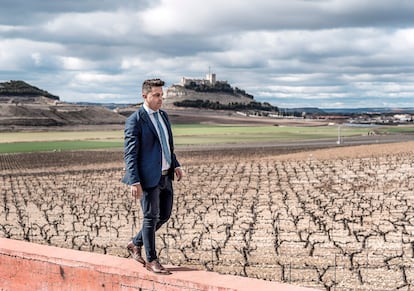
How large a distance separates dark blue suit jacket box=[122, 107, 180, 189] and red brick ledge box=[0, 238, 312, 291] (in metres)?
0.79

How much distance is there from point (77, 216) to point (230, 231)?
4.51m

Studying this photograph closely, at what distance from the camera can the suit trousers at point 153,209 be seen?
563 cm

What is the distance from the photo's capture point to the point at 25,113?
3730 inches

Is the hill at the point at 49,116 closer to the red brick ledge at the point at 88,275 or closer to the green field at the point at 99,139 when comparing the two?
the green field at the point at 99,139

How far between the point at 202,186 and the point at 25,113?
79107 mm

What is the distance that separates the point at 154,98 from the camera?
5641 millimetres

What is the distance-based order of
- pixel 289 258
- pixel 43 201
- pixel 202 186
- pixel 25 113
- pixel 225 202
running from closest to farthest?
pixel 289 258, pixel 225 202, pixel 43 201, pixel 202 186, pixel 25 113

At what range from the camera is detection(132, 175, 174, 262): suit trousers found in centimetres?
563

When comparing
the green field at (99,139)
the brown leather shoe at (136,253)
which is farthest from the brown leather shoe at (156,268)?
the green field at (99,139)

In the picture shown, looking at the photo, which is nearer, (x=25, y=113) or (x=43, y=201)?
(x=43, y=201)

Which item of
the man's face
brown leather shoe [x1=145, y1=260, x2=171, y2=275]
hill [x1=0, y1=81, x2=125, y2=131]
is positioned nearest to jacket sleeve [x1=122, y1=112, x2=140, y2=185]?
the man's face

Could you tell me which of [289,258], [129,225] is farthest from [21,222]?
[289,258]

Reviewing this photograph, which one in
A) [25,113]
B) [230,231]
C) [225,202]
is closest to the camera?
[230,231]

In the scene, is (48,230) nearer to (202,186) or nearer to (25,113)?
(202,186)
